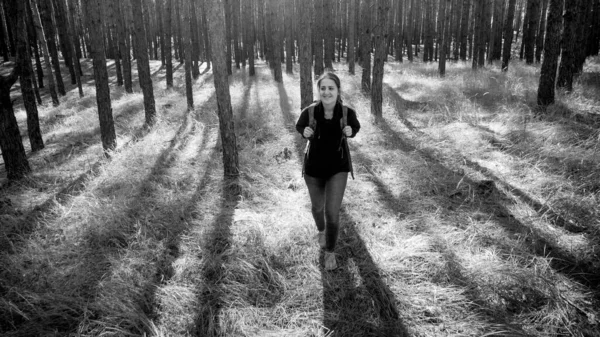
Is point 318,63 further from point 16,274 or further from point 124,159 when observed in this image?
point 16,274

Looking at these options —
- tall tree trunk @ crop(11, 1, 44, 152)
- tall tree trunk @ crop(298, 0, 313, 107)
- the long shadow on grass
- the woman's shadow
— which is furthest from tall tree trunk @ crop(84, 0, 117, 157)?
the long shadow on grass

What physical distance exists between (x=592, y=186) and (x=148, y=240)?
5.62 metres

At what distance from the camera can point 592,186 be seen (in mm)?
4395

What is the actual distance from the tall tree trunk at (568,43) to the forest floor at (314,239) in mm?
1428

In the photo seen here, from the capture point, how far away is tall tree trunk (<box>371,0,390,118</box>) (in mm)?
8781

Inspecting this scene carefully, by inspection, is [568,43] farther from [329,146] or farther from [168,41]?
[168,41]

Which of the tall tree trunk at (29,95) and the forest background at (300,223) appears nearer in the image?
the forest background at (300,223)

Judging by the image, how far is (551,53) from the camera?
25.6ft

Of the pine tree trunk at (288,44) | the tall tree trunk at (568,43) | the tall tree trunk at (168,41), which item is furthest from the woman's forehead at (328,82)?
the pine tree trunk at (288,44)

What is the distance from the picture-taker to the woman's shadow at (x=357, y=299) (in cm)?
Result: 275

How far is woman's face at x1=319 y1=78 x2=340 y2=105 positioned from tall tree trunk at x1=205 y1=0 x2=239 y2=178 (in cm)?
246

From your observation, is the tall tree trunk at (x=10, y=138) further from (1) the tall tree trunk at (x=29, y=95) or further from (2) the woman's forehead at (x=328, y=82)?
(2) the woman's forehead at (x=328, y=82)

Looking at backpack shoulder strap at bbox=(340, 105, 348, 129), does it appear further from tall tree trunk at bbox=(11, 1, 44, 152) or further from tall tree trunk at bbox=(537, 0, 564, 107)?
tall tree trunk at bbox=(11, 1, 44, 152)

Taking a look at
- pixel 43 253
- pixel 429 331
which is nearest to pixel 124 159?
pixel 43 253
